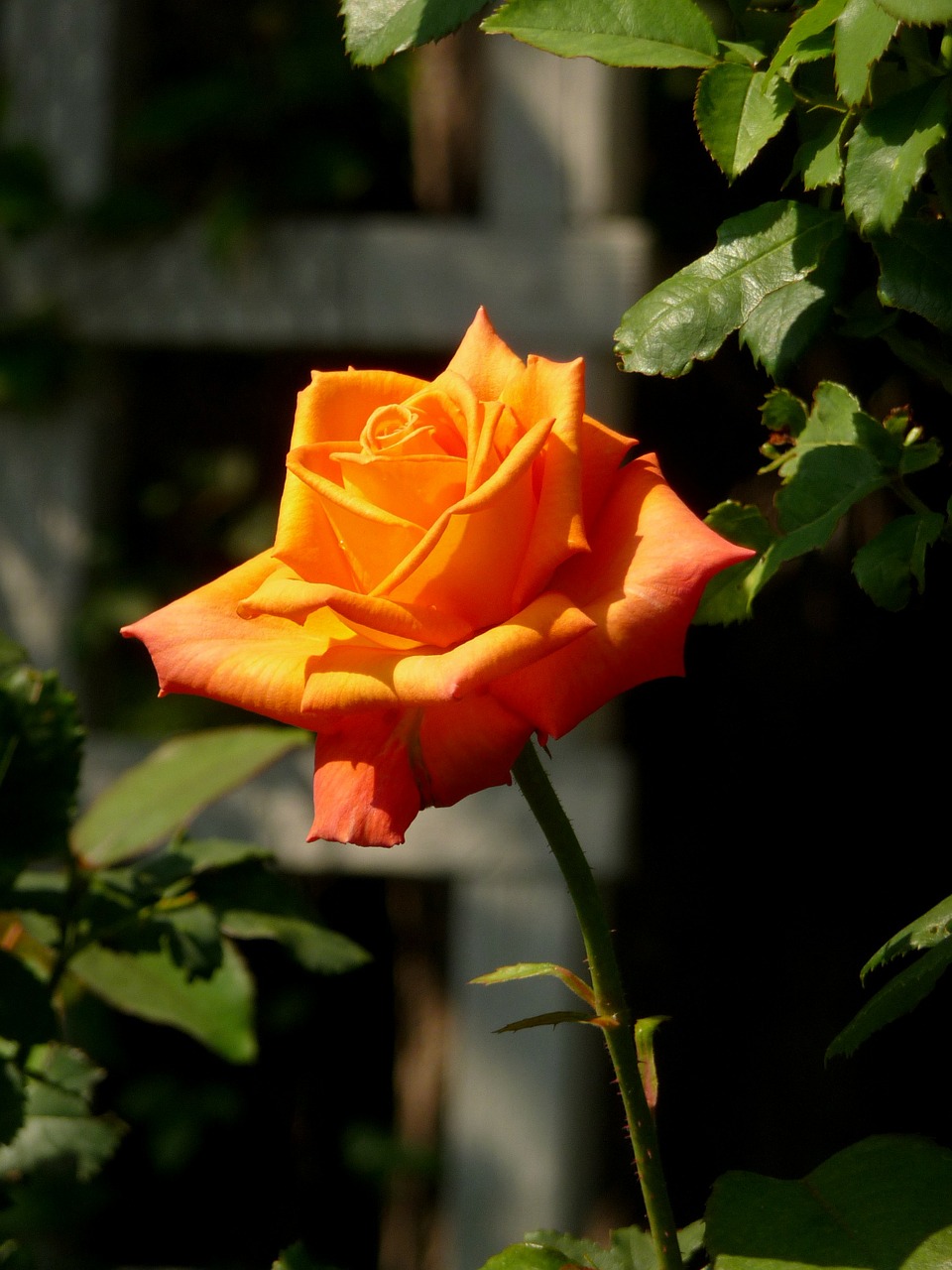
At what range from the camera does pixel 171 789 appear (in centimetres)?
80

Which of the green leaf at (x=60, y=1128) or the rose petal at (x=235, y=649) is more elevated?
the rose petal at (x=235, y=649)

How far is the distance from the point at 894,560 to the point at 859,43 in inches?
6.8

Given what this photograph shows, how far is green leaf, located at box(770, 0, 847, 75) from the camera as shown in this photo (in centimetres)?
42

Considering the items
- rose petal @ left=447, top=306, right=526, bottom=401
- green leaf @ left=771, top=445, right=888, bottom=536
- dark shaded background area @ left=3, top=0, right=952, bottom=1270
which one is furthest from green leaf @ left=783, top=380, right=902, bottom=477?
dark shaded background area @ left=3, top=0, right=952, bottom=1270

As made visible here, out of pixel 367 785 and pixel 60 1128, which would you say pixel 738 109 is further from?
pixel 60 1128

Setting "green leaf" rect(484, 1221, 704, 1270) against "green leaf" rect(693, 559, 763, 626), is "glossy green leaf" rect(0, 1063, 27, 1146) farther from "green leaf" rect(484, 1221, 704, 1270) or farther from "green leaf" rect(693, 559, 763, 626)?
"green leaf" rect(693, 559, 763, 626)

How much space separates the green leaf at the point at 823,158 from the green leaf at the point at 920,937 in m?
0.24

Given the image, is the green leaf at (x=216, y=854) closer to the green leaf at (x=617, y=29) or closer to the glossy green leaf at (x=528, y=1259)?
the glossy green leaf at (x=528, y=1259)

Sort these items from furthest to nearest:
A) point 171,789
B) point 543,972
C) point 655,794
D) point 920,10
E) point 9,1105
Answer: point 655,794 → point 171,789 → point 9,1105 → point 543,972 → point 920,10

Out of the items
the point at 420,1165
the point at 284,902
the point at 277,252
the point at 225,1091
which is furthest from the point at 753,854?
the point at 284,902

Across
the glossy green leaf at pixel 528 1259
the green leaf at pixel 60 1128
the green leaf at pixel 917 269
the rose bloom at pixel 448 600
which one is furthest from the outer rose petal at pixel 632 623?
the green leaf at pixel 60 1128

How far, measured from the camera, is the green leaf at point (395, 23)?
1.44 feet

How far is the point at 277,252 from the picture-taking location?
1.80 m

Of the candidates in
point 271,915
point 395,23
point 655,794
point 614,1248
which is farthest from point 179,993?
point 655,794
